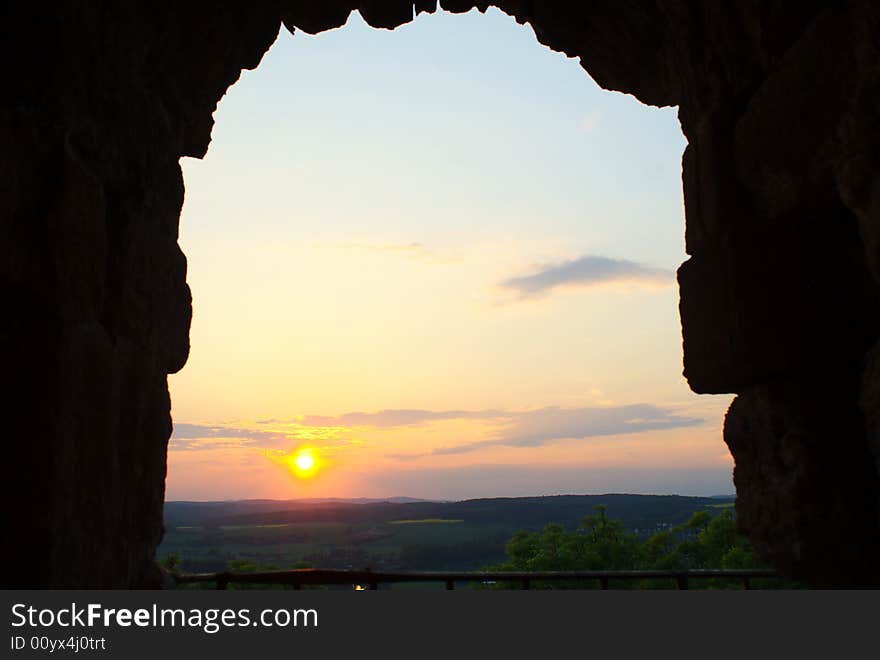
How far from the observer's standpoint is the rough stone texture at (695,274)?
8.97 ft

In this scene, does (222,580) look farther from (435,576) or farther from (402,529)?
(402,529)

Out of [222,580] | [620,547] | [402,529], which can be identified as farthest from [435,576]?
[402,529]

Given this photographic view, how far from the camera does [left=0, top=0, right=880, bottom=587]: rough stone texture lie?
2.73 m

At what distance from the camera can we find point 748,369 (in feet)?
9.93

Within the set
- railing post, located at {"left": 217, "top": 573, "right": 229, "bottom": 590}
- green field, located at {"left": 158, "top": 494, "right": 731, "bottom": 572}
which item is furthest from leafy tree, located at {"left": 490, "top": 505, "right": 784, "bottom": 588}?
railing post, located at {"left": 217, "top": 573, "right": 229, "bottom": 590}

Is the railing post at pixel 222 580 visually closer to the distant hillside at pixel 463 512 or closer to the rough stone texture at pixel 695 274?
the rough stone texture at pixel 695 274

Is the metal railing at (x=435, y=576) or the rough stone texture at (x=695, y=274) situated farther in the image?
the metal railing at (x=435, y=576)

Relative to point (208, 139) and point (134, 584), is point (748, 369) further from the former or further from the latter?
point (208, 139)

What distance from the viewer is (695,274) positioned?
347 cm

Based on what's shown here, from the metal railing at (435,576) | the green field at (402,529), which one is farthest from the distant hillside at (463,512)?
the metal railing at (435,576)

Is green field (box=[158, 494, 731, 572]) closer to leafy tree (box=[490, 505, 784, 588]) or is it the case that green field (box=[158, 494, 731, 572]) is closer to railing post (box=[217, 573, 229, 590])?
leafy tree (box=[490, 505, 784, 588])

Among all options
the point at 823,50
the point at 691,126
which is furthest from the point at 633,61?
the point at 823,50

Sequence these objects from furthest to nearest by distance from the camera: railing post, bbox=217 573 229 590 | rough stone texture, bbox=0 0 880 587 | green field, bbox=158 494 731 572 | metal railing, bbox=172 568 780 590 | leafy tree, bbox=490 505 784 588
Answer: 1. green field, bbox=158 494 731 572
2. leafy tree, bbox=490 505 784 588
3. railing post, bbox=217 573 229 590
4. metal railing, bbox=172 568 780 590
5. rough stone texture, bbox=0 0 880 587

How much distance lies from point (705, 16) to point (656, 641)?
307 centimetres
